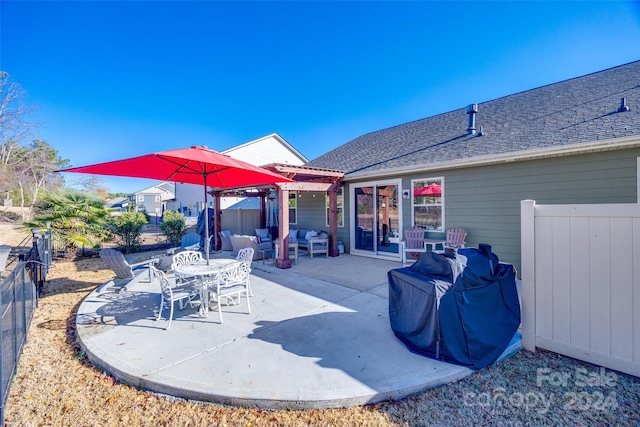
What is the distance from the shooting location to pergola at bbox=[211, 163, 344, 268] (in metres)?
7.61

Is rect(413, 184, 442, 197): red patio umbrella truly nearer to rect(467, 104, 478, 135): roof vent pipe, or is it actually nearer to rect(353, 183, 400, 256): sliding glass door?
rect(353, 183, 400, 256): sliding glass door

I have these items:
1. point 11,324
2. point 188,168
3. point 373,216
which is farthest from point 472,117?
point 11,324

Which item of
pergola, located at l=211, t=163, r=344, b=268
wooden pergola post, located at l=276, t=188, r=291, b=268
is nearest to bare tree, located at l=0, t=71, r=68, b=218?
pergola, located at l=211, t=163, r=344, b=268

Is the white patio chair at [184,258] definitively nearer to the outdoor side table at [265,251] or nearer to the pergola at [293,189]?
the pergola at [293,189]

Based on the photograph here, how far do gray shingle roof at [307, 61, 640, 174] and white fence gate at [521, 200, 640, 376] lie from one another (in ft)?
11.7

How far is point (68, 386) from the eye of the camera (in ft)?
8.86

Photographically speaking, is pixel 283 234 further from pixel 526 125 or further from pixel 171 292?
pixel 526 125

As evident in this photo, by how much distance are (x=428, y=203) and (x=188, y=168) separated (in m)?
6.21

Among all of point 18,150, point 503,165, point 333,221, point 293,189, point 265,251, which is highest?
point 18,150

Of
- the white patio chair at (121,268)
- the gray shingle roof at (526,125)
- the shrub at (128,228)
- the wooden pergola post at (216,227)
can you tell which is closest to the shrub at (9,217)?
the shrub at (128,228)

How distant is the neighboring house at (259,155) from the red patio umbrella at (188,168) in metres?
11.3

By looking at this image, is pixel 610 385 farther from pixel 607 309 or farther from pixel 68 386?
pixel 68 386

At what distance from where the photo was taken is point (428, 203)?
7832 millimetres

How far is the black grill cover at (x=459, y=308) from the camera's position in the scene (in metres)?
2.88
